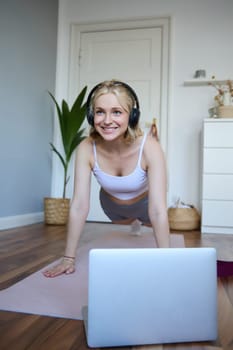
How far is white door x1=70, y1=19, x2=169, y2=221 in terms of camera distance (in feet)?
10.7

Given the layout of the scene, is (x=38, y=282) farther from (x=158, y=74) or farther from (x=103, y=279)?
(x=158, y=74)

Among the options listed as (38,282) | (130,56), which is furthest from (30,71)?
(38,282)

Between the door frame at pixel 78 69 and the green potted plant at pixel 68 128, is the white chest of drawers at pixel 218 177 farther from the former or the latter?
the green potted plant at pixel 68 128

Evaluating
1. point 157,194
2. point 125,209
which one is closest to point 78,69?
point 125,209

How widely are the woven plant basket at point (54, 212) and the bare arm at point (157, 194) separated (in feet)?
5.92

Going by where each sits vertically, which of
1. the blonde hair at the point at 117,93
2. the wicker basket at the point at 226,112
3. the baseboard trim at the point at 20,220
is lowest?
the baseboard trim at the point at 20,220

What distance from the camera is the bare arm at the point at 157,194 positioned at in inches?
43.8

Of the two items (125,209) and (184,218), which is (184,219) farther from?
(125,209)

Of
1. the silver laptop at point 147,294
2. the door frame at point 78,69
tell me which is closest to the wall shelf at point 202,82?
the door frame at point 78,69

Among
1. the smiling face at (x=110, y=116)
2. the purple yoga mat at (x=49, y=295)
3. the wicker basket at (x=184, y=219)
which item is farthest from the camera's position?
the wicker basket at (x=184, y=219)

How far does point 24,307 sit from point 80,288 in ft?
0.67

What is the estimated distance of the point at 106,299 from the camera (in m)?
0.66

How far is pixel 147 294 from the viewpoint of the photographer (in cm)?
66

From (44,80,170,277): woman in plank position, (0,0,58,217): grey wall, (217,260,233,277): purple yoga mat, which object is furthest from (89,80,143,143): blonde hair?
(0,0,58,217): grey wall
